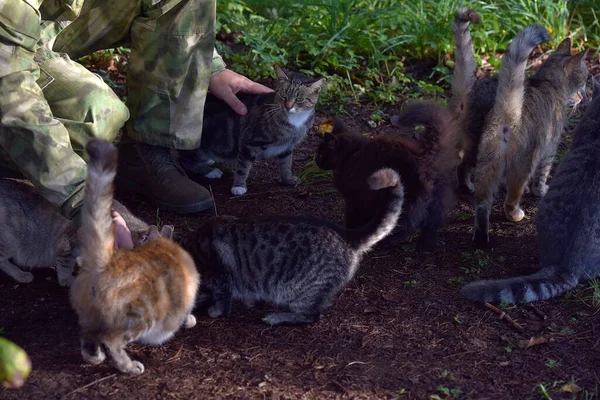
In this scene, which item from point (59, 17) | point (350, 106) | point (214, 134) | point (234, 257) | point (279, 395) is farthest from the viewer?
point (350, 106)

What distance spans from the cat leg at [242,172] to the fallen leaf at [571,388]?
9.53ft

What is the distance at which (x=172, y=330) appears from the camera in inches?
145

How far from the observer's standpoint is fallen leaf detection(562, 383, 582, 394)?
11.9ft

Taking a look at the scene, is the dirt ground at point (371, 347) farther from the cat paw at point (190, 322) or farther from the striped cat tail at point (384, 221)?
the striped cat tail at point (384, 221)

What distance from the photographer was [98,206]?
3.16m

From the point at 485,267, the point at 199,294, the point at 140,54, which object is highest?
the point at 140,54

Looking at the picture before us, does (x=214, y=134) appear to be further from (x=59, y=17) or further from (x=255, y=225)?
(x=255, y=225)

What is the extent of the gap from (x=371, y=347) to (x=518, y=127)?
198 cm

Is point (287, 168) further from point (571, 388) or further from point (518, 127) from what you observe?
point (571, 388)

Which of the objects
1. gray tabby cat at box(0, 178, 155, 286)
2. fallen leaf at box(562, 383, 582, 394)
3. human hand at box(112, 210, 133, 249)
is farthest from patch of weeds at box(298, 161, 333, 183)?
fallen leaf at box(562, 383, 582, 394)

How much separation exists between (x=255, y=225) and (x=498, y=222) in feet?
6.89

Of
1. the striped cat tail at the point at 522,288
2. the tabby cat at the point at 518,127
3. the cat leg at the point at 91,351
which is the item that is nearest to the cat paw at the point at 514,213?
the tabby cat at the point at 518,127

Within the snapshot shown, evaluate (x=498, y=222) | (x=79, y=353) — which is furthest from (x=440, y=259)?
(x=79, y=353)

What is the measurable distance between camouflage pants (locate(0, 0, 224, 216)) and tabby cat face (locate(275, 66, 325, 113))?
50cm
